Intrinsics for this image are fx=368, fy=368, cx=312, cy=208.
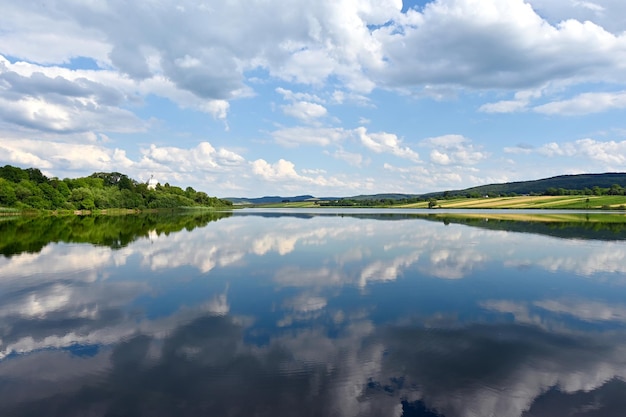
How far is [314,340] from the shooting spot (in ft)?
42.3

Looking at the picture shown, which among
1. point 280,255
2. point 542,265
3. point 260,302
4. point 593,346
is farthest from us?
point 280,255

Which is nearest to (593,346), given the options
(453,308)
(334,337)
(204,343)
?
(453,308)

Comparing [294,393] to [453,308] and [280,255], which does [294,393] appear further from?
[280,255]

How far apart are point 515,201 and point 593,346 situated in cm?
19032

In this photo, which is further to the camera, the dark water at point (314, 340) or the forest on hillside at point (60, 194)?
the forest on hillside at point (60, 194)

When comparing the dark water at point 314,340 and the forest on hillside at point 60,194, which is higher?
the forest on hillside at point 60,194

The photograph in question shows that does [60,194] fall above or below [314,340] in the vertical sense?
above

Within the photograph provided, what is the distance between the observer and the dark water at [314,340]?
360 inches

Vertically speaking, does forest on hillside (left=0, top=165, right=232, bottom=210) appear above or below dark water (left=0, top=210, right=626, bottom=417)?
above

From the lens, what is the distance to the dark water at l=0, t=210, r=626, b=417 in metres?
9.14

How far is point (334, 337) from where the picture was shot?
13.2m

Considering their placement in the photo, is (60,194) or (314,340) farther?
(60,194)

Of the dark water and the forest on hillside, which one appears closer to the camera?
the dark water

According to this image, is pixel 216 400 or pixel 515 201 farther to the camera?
pixel 515 201
